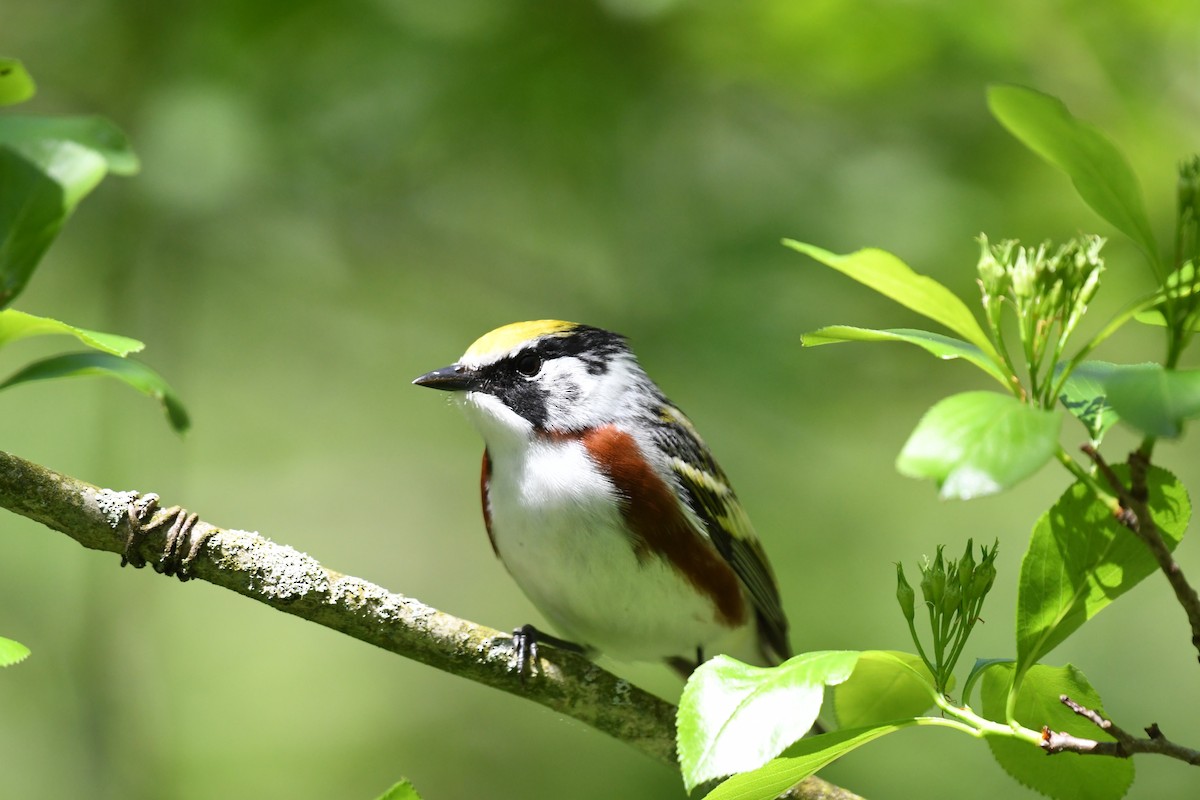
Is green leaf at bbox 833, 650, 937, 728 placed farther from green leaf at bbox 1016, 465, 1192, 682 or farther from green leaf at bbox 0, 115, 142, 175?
green leaf at bbox 0, 115, 142, 175

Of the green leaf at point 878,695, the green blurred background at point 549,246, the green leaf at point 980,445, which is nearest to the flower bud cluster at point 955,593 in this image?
the green leaf at point 878,695

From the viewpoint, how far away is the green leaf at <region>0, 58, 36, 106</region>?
149cm

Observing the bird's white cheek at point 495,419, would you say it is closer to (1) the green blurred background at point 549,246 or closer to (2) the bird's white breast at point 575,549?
(2) the bird's white breast at point 575,549

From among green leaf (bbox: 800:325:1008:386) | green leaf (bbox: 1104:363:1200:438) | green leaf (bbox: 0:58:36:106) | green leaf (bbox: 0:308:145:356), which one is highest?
green leaf (bbox: 0:58:36:106)

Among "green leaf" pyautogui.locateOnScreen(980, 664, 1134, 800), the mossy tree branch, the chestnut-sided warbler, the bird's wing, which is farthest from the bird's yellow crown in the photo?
"green leaf" pyautogui.locateOnScreen(980, 664, 1134, 800)

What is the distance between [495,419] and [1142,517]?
88.5 inches

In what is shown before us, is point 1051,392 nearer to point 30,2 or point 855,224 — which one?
point 855,224

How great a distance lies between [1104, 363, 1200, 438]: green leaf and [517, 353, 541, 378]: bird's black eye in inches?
95.1

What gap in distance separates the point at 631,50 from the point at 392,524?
12.2 feet

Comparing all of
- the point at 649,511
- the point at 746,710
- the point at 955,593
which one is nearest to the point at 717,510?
the point at 649,511

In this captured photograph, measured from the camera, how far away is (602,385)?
3.68m

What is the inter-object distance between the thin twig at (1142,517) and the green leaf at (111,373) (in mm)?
1288

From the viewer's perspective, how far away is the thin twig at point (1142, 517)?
1.45m

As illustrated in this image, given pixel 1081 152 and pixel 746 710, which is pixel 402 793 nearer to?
pixel 746 710
